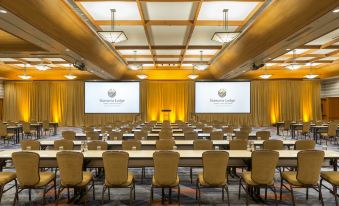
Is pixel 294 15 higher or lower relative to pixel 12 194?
higher

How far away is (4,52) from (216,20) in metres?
7.57

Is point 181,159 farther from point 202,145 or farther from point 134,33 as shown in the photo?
point 134,33

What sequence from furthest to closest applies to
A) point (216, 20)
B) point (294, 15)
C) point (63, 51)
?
point (63, 51) → point (216, 20) → point (294, 15)

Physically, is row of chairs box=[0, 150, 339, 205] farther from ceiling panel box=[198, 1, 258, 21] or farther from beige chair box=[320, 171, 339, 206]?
ceiling panel box=[198, 1, 258, 21]

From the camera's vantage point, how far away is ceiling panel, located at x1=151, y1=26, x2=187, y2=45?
9.78 m

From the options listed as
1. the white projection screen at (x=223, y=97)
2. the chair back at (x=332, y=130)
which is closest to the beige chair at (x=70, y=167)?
the chair back at (x=332, y=130)

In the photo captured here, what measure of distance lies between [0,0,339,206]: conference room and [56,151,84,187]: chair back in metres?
0.02

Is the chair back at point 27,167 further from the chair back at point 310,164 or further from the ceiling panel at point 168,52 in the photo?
the ceiling panel at point 168,52

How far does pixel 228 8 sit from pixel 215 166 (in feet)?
15.2

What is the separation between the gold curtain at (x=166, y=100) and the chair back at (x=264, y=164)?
16202 mm

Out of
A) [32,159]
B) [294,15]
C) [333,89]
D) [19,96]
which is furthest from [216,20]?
[19,96]

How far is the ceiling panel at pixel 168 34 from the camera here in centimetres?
978

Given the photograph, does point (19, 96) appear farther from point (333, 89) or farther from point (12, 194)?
point (333, 89)

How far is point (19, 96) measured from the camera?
21.1 metres
